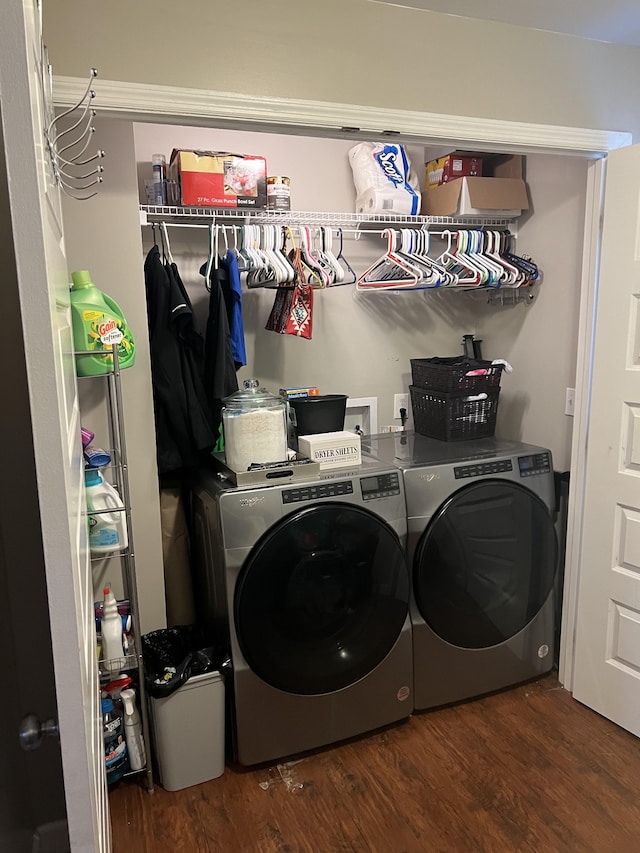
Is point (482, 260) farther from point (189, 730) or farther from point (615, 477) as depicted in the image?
point (189, 730)

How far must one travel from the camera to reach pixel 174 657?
215 cm

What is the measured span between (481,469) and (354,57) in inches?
57.1

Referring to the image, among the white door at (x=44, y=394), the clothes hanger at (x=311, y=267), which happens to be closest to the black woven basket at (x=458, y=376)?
the clothes hanger at (x=311, y=267)

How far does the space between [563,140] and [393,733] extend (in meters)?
2.20

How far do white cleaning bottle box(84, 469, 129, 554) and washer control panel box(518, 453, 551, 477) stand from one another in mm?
1506

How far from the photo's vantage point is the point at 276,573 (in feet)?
6.68

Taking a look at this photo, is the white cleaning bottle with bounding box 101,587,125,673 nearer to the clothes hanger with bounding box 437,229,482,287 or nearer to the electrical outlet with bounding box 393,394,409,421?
the electrical outlet with bounding box 393,394,409,421

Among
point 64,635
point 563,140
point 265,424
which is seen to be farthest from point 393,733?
point 563,140

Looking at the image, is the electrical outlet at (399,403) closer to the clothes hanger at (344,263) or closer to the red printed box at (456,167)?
the clothes hanger at (344,263)

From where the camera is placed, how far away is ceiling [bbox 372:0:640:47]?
5.99ft

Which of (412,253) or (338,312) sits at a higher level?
(412,253)

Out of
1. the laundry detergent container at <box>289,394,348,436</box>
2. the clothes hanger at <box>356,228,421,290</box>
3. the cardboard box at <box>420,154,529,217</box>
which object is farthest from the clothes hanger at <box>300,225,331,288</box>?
the cardboard box at <box>420,154,529,217</box>

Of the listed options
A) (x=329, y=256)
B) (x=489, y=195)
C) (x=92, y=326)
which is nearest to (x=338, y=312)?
(x=329, y=256)

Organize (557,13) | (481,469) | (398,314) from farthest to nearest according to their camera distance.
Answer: (398,314), (481,469), (557,13)
